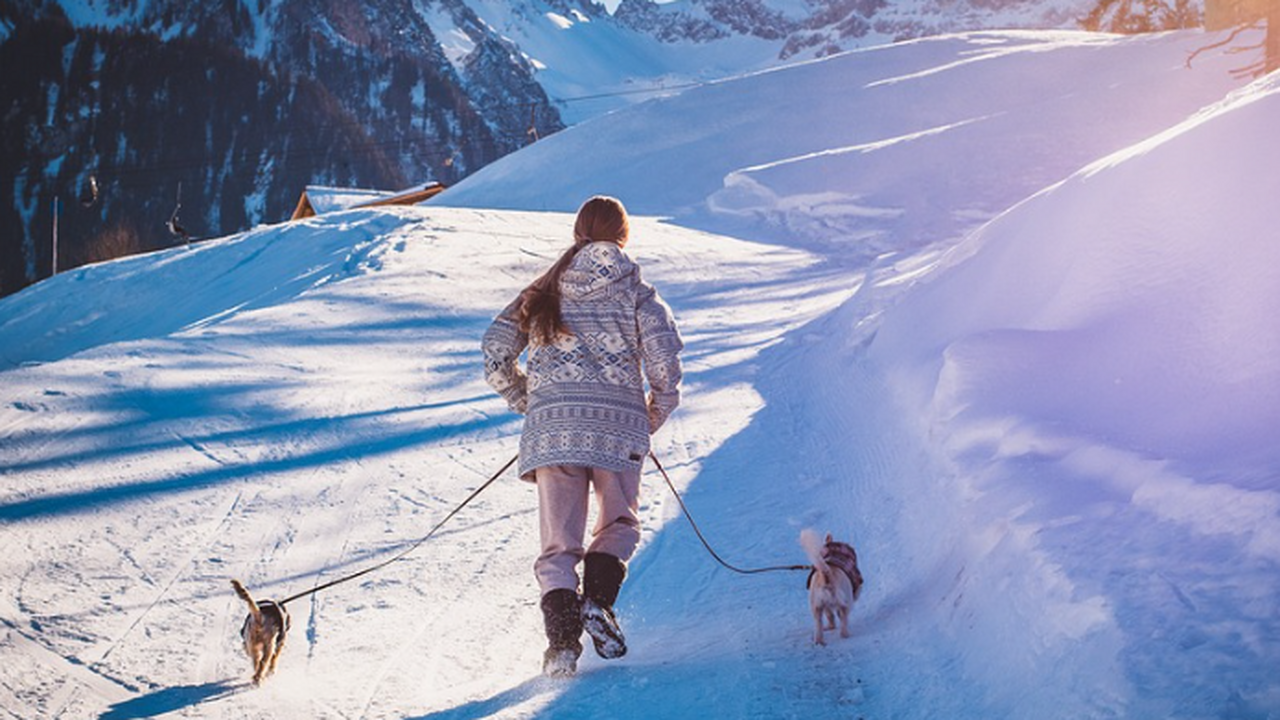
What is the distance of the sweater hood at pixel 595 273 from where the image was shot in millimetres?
3709

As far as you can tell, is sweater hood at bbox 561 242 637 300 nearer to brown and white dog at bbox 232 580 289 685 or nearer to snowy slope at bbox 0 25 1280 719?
snowy slope at bbox 0 25 1280 719

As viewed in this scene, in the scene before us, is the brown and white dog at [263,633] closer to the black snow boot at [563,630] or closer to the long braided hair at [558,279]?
the black snow boot at [563,630]

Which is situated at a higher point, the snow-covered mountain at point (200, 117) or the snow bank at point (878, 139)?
the snow-covered mountain at point (200, 117)

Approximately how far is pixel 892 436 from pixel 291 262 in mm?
13368

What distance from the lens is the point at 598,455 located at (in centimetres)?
368

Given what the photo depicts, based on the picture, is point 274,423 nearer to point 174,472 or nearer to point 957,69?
point 174,472

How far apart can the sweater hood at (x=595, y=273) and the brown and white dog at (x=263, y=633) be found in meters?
1.64

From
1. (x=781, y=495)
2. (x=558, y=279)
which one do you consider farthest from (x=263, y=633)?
(x=781, y=495)

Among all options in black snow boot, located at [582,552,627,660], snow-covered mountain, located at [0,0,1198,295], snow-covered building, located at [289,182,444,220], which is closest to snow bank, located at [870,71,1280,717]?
black snow boot, located at [582,552,627,660]

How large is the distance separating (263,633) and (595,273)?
1843 millimetres

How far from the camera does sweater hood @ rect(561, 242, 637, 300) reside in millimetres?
3709

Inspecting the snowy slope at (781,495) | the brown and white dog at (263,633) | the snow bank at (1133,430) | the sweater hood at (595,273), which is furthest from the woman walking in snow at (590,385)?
the snow bank at (1133,430)

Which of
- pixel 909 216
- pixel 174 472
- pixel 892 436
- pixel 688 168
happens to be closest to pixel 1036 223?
pixel 892 436

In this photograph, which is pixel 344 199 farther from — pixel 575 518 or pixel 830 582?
pixel 830 582
